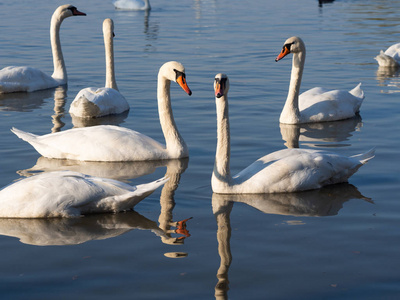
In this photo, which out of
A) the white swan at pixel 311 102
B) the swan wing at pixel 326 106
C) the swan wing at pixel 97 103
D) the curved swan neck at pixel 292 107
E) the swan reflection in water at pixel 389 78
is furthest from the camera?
the swan reflection in water at pixel 389 78

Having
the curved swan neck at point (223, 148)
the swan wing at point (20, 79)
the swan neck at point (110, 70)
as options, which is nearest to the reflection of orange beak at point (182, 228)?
the curved swan neck at point (223, 148)

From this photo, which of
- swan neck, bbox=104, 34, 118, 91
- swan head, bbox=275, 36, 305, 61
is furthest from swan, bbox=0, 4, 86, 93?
swan head, bbox=275, 36, 305, 61

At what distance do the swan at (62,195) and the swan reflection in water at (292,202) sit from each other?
78cm

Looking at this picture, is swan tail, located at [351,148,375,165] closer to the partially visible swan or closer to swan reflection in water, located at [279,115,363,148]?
swan reflection in water, located at [279,115,363,148]

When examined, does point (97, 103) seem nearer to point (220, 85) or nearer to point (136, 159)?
point (136, 159)

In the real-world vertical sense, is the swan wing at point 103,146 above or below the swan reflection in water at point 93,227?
above

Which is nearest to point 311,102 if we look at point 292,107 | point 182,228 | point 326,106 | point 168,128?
point 326,106

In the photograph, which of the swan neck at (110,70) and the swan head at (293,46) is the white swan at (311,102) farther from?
the swan neck at (110,70)

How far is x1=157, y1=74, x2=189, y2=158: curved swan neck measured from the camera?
1016 cm

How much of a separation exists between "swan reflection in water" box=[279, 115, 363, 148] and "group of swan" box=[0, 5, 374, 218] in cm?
202

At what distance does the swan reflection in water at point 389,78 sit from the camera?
15.5 metres

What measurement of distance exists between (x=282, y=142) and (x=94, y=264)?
5.27 m

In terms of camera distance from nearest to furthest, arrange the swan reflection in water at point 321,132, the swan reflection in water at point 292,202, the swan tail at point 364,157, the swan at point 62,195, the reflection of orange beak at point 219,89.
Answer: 1. the swan at point 62,195
2. the swan reflection in water at point 292,202
3. the reflection of orange beak at point 219,89
4. the swan tail at point 364,157
5. the swan reflection in water at point 321,132

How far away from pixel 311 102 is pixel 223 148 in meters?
4.75
